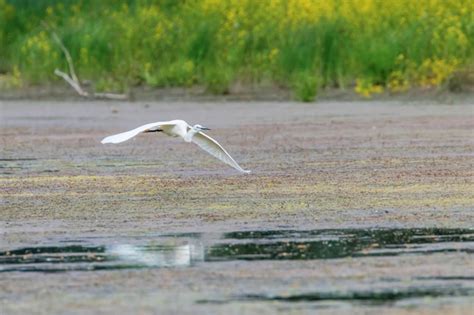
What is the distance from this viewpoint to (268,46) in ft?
100

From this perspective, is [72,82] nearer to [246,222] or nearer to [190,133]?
[190,133]

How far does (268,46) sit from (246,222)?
61.2ft

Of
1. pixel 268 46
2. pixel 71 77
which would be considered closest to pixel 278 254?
pixel 268 46

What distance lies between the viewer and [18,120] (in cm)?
2611

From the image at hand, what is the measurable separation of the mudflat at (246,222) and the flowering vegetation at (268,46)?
19.9 ft

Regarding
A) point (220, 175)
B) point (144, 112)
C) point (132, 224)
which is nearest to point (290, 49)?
point (144, 112)

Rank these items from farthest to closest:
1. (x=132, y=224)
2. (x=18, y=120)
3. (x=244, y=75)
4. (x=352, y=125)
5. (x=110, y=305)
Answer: (x=244, y=75) → (x=18, y=120) → (x=352, y=125) → (x=132, y=224) → (x=110, y=305)

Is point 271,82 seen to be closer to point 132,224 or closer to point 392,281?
point 132,224

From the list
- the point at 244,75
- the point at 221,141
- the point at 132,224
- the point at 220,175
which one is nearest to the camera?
the point at 132,224

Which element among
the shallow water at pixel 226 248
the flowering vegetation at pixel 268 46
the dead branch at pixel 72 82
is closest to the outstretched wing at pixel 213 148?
the shallow water at pixel 226 248

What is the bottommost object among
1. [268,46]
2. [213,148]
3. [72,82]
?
[72,82]

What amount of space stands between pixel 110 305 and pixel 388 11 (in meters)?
22.4

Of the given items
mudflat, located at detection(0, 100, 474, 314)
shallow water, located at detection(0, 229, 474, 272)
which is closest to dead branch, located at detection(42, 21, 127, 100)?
mudflat, located at detection(0, 100, 474, 314)

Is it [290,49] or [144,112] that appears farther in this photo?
[290,49]
